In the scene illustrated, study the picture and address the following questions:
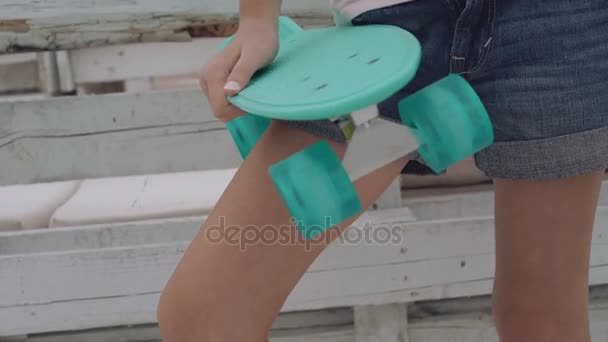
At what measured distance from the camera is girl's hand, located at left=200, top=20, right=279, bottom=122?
0.53 meters

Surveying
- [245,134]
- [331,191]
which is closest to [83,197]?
[245,134]

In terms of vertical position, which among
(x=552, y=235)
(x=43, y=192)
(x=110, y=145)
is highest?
(x=552, y=235)

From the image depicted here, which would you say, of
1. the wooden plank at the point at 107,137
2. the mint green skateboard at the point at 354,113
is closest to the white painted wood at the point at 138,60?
the wooden plank at the point at 107,137

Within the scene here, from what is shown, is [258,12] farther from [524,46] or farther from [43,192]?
[43,192]

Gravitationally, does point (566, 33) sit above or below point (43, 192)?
above

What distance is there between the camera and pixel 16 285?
1.09 metres

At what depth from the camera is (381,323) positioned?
1192 mm

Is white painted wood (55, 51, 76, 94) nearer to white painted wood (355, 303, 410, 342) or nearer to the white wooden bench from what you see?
the white wooden bench

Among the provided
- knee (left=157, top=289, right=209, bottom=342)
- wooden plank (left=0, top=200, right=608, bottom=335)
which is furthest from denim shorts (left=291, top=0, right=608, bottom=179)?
wooden plank (left=0, top=200, right=608, bottom=335)

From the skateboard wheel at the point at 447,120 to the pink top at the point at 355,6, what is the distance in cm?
11

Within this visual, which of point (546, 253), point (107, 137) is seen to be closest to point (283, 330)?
point (107, 137)

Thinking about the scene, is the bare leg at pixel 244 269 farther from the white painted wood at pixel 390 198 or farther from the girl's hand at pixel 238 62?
the white painted wood at pixel 390 198

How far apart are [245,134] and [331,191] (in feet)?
0.58

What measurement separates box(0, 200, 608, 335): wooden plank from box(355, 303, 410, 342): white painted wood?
0.05 meters
